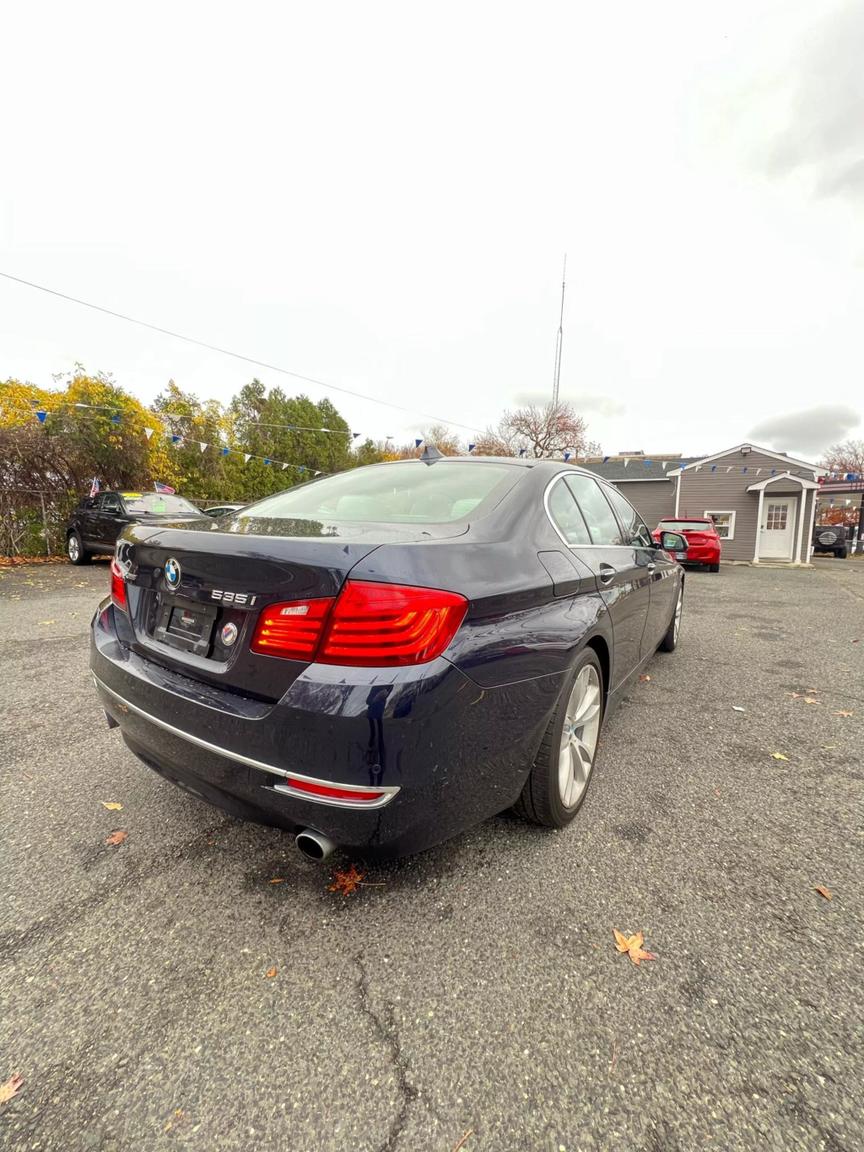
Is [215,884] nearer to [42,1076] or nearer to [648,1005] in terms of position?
[42,1076]

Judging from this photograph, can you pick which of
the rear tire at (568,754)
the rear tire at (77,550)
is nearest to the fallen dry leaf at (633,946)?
the rear tire at (568,754)

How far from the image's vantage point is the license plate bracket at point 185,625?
1.65 m

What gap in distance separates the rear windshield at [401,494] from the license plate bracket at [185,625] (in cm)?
53

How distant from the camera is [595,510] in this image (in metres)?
2.94

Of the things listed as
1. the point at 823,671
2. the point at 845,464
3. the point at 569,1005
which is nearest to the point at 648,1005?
the point at 569,1005

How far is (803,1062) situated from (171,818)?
2184 millimetres

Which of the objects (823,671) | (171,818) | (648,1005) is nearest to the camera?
(648,1005)

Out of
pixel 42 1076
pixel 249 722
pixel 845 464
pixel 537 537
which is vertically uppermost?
pixel 845 464

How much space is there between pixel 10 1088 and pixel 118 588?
4.90ft

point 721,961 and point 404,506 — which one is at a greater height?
point 404,506

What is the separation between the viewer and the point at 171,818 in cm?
217

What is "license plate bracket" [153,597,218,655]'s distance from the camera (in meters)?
1.65

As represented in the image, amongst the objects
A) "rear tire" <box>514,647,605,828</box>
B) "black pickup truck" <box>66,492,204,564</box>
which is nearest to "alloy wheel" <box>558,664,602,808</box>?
"rear tire" <box>514,647,605,828</box>

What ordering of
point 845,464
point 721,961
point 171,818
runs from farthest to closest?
point 845,464
point 171,818
point 721,961
